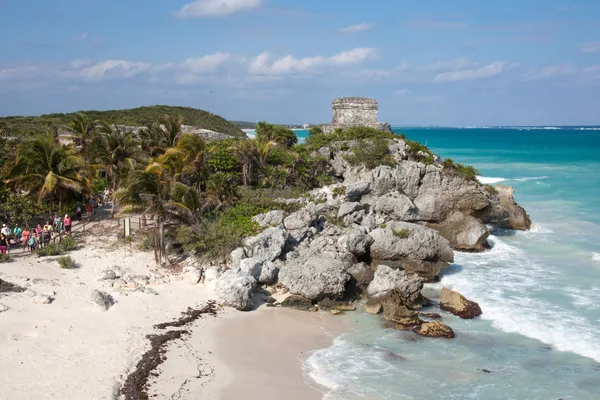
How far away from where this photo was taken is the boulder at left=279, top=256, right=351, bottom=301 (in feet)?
51.8

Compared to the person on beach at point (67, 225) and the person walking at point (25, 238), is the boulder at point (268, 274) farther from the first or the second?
the person walking at point (25, 238)

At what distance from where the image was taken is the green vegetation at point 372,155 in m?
25.2

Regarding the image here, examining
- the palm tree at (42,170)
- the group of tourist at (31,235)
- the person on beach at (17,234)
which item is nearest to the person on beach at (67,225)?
the group of tourist at (31,235)

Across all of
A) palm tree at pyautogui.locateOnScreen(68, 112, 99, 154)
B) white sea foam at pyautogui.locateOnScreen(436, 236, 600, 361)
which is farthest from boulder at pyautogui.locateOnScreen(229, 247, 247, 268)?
palm tree at pyautogui.locateOnScreen(68, 112, 99, 154)

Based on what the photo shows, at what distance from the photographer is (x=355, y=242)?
18234 mm

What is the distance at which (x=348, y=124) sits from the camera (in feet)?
105

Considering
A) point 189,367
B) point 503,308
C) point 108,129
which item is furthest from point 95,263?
point 503,308

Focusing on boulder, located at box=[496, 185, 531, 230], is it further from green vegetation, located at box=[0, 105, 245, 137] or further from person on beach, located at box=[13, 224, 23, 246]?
green vegetation, located at box=[0, 105, 245, 137]

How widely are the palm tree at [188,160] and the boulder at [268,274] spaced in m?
5.43

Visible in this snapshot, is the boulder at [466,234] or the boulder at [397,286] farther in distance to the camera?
the boulder at [466,234]

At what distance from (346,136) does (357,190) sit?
6764 millimetres

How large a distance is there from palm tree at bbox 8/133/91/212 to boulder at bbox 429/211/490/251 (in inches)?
615

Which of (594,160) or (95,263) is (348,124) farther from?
(594,160)

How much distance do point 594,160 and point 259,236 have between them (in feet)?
188
